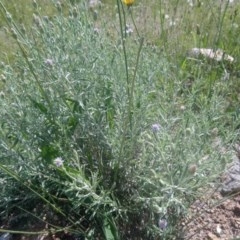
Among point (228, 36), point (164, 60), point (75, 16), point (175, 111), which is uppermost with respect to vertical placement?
point (75, 16)

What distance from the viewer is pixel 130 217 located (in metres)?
2.19

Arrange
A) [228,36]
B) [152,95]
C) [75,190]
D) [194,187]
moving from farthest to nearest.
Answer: [228,36]
[152,95]
[75,190]
[194,187]

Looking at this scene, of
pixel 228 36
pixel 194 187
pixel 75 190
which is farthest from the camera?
pixel 228 36

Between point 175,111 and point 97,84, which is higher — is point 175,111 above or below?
below

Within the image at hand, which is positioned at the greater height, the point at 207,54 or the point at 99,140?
the point at 99,140

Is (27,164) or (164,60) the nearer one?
(27,164)

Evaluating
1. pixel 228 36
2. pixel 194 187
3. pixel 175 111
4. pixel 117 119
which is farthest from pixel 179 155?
pixel 228 36

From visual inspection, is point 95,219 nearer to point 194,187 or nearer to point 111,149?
point 111,149

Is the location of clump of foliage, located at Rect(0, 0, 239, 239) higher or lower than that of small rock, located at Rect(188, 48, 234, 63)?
higher

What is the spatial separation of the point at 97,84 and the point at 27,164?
428 mm

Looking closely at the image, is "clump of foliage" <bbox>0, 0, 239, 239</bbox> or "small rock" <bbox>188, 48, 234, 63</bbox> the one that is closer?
"clump of foliage" <bbox>0, 0, 239, 239</bbox>

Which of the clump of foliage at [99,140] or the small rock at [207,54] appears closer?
the clump of foliage at [99,140]

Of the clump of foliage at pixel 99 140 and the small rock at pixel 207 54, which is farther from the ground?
the clump of foliage at pixel 99 140

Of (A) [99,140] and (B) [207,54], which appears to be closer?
(A) [99,140]
